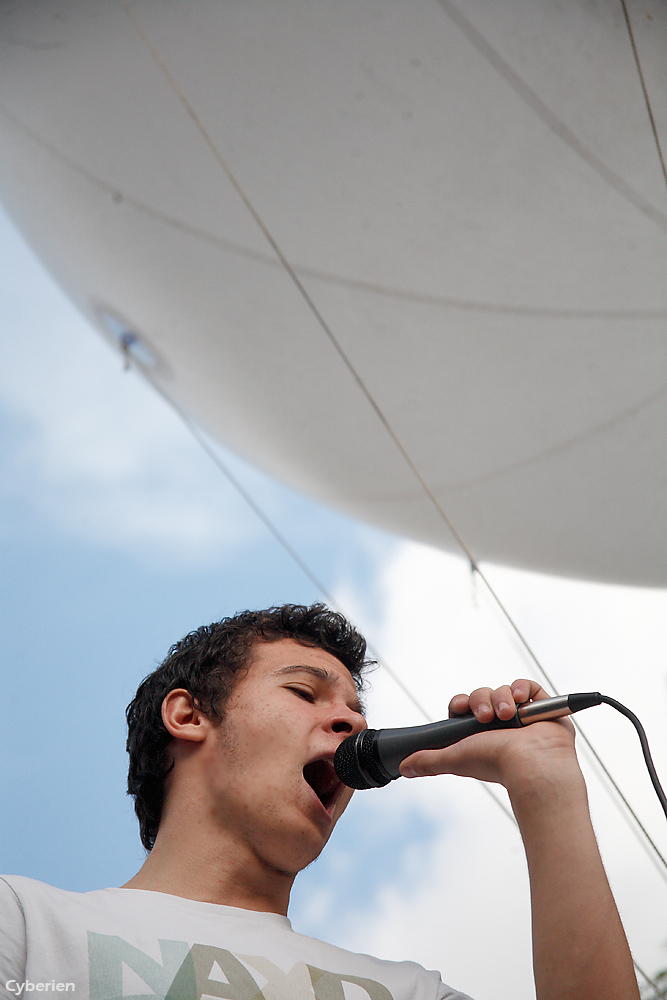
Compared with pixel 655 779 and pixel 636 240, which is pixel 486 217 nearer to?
pixel 636 240

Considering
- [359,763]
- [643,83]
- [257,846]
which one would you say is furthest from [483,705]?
[643,83]

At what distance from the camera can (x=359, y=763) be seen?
75 cm

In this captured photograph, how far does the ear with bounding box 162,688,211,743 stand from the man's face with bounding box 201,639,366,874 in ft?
0.10

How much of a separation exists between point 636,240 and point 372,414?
91cm

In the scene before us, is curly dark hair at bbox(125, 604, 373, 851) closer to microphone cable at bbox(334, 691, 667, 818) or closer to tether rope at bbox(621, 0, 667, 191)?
microphone cable at bbox(334, 691, 667, 818)

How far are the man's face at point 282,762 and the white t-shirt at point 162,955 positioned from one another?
Result: 72mm

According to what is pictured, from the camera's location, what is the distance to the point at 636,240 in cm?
190

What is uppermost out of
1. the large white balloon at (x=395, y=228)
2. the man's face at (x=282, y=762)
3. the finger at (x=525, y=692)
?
the large white balloon at (x=395, y=228)

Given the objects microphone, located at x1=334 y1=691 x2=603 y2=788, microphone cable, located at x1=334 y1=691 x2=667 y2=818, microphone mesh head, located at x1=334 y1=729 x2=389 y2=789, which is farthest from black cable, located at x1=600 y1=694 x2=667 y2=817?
microphone mesh head, located at x1=334 y1=729 x2=389 y2=789

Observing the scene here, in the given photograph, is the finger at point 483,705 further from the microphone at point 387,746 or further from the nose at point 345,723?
the nose at point 345,723

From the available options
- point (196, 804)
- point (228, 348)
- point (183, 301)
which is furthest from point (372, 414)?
point (196, 804)

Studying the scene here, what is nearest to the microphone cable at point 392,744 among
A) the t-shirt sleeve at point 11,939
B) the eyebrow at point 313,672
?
the eyebrow at point 313,672

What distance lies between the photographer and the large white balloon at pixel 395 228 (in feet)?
5.67

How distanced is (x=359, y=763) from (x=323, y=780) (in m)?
0.11
